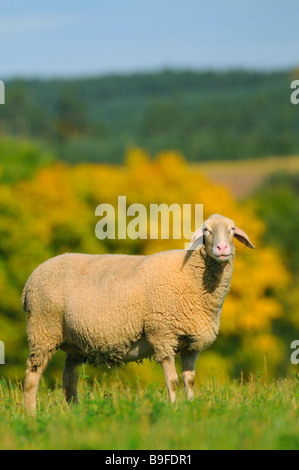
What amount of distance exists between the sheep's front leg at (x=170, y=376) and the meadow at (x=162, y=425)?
0.33m

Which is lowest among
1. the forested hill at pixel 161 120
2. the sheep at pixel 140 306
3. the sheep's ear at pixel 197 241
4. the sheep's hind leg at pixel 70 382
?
the sheep's hind leg at pixel 70 382

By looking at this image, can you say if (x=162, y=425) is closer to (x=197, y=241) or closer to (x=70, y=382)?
(x=197, y=241)

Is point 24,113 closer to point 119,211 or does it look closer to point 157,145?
point 157,145

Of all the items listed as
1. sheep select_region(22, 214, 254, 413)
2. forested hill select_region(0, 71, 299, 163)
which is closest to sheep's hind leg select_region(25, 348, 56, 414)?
sheep select_region(22, 214, 254, 413)

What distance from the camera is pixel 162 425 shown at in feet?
A: 20.7

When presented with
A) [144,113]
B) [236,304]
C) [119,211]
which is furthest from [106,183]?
[144,113]

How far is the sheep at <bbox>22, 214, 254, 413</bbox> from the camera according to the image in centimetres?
827

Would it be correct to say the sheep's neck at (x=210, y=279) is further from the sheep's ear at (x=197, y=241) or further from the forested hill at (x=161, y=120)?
the forested hill at (x=161, y=120)

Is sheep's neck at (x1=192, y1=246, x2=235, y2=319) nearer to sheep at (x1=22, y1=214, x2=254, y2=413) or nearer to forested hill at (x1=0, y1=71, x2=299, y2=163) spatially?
sheep at (x1=22, y1=214, x2=254, y2=413)

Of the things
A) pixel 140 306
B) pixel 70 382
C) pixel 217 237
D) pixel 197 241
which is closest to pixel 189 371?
pixel 140 306

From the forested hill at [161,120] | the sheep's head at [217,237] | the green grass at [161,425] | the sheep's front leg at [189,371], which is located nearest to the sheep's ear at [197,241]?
the sheep's head at [217,237]

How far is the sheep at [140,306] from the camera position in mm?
8273
